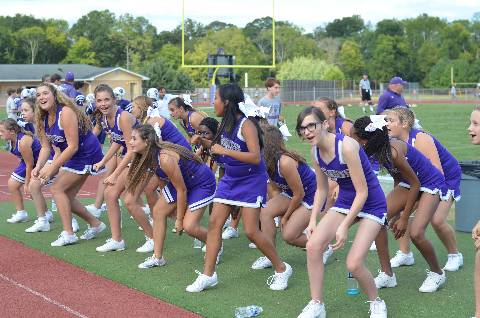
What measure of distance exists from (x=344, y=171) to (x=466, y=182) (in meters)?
3.96

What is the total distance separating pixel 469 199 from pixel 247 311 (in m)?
4.25

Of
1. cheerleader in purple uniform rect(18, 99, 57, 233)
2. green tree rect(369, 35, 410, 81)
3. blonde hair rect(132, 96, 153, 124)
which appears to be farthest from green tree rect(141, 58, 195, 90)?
blonde hair rect(132, 96, 153, 124)

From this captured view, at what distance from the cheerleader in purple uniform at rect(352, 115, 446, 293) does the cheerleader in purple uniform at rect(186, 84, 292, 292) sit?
3.09 ft

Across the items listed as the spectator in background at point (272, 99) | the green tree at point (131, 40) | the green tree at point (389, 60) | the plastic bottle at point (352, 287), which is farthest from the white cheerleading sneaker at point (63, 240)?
the green tree at point (389, 60)

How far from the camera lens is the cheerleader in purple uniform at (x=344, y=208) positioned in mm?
5898

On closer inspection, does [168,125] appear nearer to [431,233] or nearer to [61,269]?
[61,269]

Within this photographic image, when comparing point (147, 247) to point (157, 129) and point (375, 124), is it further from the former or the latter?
point (375, 124)

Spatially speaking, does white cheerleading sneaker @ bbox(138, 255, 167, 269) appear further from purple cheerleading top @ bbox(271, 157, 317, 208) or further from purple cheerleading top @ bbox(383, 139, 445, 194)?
purple cheerleading top @ bbox(383, 139, 445, 194)

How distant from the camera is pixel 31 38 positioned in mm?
86375

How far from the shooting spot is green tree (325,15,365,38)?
12662 cm

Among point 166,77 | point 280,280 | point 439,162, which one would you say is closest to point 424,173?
point 439,162

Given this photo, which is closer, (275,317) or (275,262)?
(275,317)

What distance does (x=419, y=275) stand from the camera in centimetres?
760

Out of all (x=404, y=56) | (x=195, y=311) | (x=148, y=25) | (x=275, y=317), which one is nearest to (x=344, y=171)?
(x=275, y=317)
